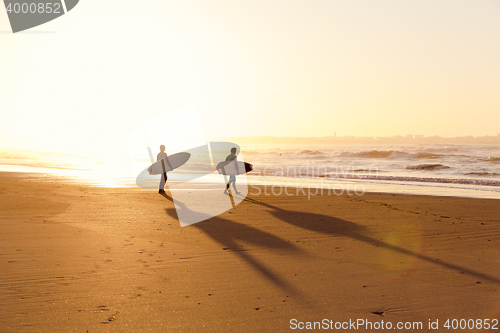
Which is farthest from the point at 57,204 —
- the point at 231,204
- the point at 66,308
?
the point at 66,308

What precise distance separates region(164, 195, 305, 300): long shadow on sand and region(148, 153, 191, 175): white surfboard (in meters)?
5.22

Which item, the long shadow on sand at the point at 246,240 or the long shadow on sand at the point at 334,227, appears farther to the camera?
the long shadow on sand at the point at 334,227

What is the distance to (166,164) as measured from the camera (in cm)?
1470

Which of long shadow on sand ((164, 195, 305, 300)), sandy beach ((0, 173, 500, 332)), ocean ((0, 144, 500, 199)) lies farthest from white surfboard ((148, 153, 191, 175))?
long shadow on sand ((164, 195, 305, 300))

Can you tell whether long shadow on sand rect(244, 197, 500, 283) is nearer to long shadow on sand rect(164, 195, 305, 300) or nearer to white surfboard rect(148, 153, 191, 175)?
long shadow on sand rect(164, 195, 305, 300)

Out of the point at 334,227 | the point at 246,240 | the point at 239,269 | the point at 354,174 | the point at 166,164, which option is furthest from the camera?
the point at 354,174

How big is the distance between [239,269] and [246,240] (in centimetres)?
172

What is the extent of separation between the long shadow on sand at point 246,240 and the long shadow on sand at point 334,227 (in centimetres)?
136

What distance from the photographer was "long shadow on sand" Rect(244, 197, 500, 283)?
18.3ft

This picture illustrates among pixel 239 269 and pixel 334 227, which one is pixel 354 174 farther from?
pixel 239 269

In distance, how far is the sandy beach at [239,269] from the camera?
3.93 metres

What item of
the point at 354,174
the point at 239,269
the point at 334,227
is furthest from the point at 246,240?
the point at 354,174

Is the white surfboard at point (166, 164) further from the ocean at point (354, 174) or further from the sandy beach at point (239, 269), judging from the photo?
the sandy beach at point (239, 269)

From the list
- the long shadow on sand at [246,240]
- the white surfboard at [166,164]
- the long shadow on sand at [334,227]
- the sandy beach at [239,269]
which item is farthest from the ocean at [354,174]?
the long shadow on sand at [246,240]
